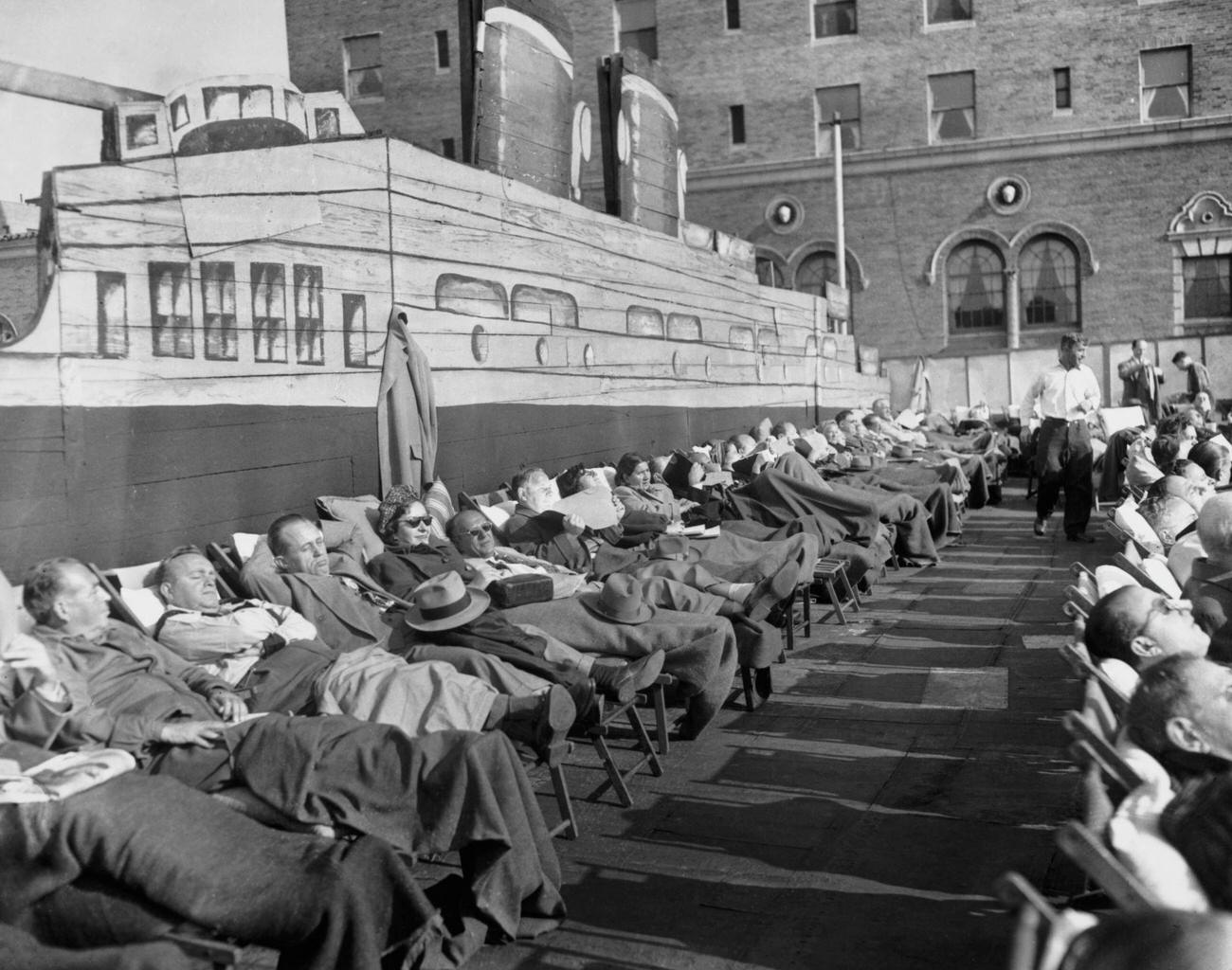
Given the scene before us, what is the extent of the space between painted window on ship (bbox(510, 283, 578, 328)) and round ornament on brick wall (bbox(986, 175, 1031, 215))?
1719cm

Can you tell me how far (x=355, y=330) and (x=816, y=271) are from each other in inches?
812

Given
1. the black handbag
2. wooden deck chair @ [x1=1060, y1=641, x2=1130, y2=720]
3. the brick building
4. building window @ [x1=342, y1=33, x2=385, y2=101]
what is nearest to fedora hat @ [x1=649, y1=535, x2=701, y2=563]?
the black handbag

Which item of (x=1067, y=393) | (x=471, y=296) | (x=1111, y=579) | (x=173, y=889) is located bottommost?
(x=173, y=889)

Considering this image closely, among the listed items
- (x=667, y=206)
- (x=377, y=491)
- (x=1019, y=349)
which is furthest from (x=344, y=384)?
(x=1019, y=349)

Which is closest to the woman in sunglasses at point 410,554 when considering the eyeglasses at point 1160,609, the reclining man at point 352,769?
A: the reclining man at point 352,769

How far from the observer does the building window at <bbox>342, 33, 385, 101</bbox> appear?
92.9 ft

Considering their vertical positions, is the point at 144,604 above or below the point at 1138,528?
below

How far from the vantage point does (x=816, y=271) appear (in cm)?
2748

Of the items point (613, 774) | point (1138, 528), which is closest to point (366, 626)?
point (613, 774)

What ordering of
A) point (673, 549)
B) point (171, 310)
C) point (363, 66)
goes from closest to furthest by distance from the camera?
1. point (171, 310)
2. point (673, 549)
3. point (363, 66)

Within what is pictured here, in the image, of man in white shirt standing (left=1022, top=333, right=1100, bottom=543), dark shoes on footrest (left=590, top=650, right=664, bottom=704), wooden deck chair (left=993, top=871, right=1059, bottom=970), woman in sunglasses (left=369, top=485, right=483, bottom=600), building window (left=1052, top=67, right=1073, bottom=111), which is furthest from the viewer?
building window (left=1052, top=67, right=1073, bottom=111)

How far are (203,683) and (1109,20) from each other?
85.5 ft

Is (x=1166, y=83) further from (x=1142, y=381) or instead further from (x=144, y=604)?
(x=144, y=604)

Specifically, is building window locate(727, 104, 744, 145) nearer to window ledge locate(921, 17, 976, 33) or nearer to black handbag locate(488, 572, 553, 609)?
window ledge locate(921, 17, 976, 33)
